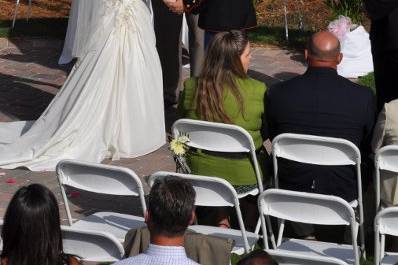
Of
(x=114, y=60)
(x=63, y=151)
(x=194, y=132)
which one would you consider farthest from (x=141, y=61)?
(x=194, y=132)

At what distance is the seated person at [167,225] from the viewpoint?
14.6 ft

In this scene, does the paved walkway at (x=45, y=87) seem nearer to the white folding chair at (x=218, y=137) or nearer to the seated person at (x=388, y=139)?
the white folding chair at (x=218, y=137)

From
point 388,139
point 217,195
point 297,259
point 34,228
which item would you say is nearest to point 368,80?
point 388,139

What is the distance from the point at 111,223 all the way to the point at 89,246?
4.27ft

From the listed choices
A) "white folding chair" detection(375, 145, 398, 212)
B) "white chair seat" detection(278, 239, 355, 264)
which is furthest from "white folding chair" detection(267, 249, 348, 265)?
"white folding chair" detection(375, 145, 398, 212)

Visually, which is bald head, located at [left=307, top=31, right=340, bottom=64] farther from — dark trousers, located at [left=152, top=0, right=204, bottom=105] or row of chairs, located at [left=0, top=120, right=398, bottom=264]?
Answer: dark trousers, located at [left=152, top=0, right=204, bottom=105]

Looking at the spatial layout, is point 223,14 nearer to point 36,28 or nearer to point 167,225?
point 36,28

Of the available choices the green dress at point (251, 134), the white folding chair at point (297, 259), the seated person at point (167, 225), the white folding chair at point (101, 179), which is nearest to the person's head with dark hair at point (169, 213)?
the seated person at point (167, 225)

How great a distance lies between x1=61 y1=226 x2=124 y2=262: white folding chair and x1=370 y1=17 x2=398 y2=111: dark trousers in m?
3.70

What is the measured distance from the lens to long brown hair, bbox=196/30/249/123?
21.9 ft

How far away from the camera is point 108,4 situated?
28.5 feet

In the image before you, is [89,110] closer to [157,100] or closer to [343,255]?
[157,100]

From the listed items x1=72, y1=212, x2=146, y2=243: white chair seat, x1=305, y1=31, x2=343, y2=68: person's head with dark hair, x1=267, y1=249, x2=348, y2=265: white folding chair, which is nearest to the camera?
x1=267, y1=249, x2=348, y2=265: white folding chair

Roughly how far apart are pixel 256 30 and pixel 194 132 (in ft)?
21.4
